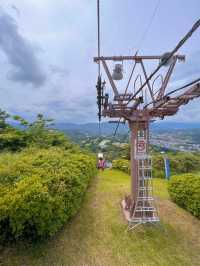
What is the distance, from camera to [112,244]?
4.65 meters

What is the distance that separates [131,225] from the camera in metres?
5.41

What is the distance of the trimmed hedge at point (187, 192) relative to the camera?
604 centimetres

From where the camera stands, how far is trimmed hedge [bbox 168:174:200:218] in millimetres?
6035

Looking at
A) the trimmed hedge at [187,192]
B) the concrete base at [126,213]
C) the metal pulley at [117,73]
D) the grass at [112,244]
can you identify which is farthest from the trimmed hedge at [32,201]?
the trimmed hedge at [187,192]

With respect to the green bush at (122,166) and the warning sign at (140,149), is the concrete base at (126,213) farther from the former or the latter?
the green bush at (122,166)

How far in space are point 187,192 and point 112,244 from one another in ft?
10.5

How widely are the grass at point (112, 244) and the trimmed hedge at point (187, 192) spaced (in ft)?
1.01

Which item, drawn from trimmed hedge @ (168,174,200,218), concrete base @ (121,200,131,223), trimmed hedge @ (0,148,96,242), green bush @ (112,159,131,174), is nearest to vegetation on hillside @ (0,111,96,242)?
trimmed hedge @ (0,148,96,242)

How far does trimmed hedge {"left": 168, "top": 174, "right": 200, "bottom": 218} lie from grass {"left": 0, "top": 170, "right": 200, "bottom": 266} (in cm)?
31

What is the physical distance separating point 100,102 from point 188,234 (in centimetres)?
452

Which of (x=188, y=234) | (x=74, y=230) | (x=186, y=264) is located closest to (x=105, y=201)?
(x=74, y=230)

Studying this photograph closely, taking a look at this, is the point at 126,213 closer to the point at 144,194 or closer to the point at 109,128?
the point at 144,194

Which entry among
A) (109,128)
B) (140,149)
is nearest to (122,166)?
(140,149)

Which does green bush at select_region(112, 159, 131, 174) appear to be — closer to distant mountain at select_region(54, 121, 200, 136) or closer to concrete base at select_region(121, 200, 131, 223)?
distant mountain at select_region(54, 121, 200, 136)
